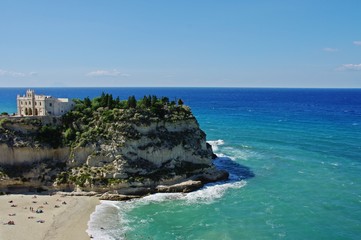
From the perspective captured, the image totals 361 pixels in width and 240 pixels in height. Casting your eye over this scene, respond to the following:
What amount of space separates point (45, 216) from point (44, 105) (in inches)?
1014

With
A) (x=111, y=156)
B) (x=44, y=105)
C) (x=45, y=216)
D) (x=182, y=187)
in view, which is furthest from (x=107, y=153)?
(x=44, y=105)

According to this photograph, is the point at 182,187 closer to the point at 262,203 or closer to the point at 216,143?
the point at 262,203

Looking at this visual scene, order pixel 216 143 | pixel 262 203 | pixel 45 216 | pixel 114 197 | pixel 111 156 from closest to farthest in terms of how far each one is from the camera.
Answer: pixel 45 216 → pixel 262 203 → pixel 114 197 → pixel 111 156 → pixel 216 143

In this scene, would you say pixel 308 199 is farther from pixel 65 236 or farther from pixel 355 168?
pixel 65 236

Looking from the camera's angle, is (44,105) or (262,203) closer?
(262,203)

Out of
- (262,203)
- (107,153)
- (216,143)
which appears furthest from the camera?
(216,143)

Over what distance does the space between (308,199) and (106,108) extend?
4027 centimetres

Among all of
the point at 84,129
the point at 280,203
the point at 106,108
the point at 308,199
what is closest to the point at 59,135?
the point at 84,129

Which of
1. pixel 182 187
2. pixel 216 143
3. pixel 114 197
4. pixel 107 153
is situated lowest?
pixel 114 197

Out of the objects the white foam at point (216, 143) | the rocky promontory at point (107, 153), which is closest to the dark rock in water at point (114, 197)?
the rocky promontory at point (107, 153)

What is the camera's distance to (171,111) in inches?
2968

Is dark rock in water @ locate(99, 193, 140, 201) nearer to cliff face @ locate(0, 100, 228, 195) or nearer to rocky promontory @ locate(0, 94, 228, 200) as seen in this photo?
rocky promontory @ locate(0, 94, 228, 200)

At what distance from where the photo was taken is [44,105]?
72.9 metres

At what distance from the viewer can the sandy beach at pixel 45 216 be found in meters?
49.2
